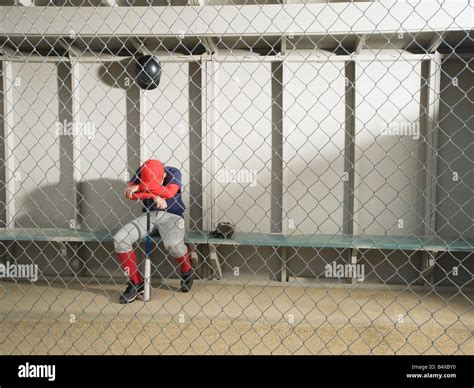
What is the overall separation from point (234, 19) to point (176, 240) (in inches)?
71.9

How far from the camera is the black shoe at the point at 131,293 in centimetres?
301

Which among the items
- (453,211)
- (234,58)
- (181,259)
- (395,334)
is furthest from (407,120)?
(181,259)

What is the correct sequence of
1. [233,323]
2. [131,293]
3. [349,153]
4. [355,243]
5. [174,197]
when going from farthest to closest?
1. [349,153]
2. [174,197]
3. [355,243]
4. [131,293]
5. [233,323]

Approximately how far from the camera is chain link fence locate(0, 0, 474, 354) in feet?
10.9

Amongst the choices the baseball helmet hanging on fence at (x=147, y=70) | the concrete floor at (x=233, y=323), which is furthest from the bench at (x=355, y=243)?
the baseball helmet hanging on fence at (x=147, y=70)

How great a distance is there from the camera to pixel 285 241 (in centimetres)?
321

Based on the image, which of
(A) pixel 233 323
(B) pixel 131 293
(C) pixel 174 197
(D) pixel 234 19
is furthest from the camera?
(C) pixel 174 197

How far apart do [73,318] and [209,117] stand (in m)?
2.20

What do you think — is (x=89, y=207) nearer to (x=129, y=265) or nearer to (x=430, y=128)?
(x=129, y=265)

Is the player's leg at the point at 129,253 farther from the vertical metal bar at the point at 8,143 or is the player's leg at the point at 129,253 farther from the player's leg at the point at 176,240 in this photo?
the vertical metal bar at the point at 8,143

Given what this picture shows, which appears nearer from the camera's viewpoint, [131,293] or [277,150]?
[131,293]

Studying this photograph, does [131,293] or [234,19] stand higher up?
[234,19]

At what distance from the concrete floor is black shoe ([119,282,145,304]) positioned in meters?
0.07

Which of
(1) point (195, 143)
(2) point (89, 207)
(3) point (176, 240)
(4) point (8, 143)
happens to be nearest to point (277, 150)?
(1) point (195, 143)
